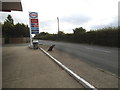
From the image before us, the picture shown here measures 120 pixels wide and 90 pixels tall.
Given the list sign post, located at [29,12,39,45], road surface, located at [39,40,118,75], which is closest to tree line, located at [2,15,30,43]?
sign post, located at [29,12,39,45]

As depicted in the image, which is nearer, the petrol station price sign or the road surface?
the road surface

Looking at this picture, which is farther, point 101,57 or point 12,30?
point 12,30

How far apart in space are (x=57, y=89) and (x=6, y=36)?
35484 millimetres

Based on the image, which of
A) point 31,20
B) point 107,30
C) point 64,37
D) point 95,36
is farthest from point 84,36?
point 64,37

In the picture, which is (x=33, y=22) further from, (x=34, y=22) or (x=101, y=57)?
(x=101, y=57)

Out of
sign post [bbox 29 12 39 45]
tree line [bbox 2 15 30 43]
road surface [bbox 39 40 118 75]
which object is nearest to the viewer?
road surface [bbox 39 40 118 75]

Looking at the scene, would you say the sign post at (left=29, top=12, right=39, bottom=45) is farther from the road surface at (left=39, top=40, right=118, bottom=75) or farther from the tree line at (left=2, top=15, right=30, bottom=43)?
the tree line at (left=2, top=15, right=30, bottom=43)

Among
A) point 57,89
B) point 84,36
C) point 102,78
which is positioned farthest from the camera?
point 84,36

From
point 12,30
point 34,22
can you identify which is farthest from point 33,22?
point 12,30

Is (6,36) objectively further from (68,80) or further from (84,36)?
(68,80)

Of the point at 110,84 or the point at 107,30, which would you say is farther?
the point at 107,30

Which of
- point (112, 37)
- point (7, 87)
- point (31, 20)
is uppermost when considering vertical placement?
point (31, 20)

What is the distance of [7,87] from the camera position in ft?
13.8

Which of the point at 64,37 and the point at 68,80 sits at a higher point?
the point at 64,37
